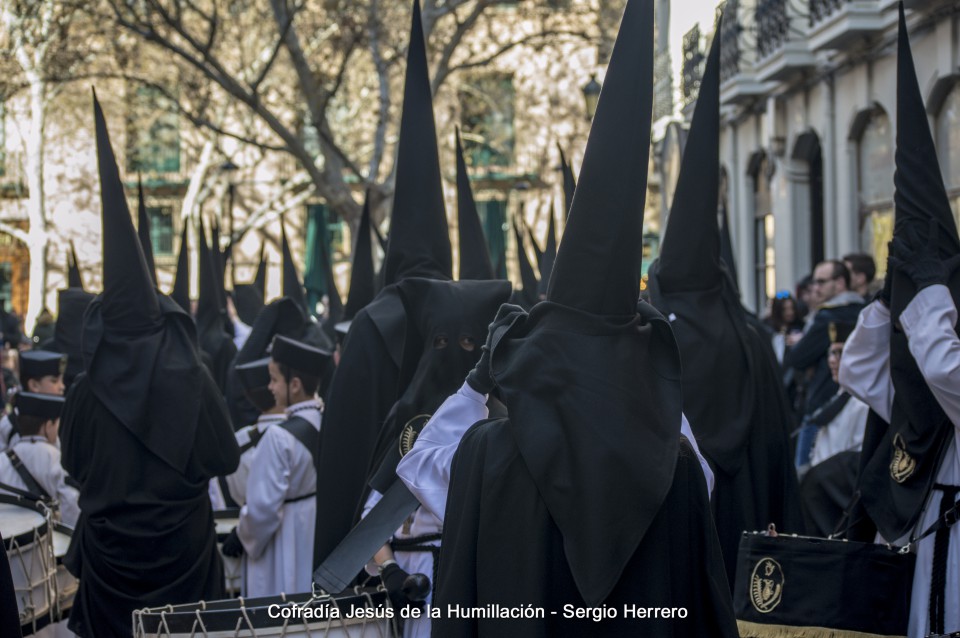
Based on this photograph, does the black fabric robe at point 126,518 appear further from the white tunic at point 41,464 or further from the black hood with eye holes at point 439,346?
the black hood with eye holes at point 439,346

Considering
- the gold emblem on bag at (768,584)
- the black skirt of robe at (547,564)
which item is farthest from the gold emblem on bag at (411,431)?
the black skirt of robe at (547,564)

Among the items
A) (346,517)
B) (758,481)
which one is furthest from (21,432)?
(758,481)

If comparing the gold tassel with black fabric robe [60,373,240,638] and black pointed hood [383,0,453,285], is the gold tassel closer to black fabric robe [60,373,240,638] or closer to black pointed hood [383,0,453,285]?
black pointed hood [383,0,453,285]

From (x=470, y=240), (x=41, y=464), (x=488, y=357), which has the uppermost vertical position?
(x=470, y=240)

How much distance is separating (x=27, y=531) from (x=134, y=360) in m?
1.12

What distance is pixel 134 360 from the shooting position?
6.11 metres

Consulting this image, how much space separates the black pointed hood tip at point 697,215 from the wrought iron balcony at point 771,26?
13.2 metres

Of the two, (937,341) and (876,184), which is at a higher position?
(876,184)

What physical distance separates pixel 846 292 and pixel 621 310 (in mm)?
6827

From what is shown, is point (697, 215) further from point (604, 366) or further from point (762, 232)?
point (762, 232)

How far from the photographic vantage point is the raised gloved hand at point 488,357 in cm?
344

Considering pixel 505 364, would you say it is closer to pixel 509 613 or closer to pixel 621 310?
pixel 621 310

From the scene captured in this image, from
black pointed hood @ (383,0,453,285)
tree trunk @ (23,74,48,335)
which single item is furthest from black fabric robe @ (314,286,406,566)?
tree trunk @ (23,74,48,335)

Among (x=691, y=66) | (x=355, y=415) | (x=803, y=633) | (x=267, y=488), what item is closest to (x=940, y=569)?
(x=803, y=633)
